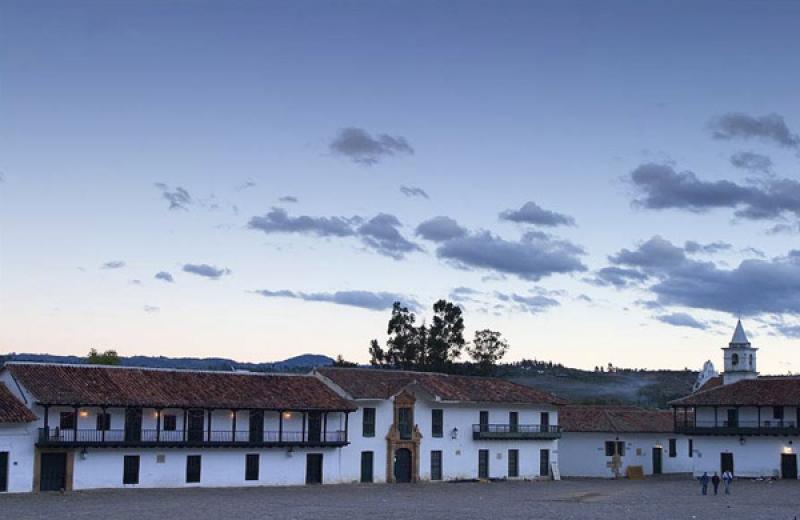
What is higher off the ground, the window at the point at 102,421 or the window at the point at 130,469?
the window at the point at 102,421

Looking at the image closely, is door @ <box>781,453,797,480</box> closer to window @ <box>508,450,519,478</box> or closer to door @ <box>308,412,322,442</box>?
window @ <box>508,450,519,478</box>

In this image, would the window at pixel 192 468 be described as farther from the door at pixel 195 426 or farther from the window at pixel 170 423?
the window at pixel 170 423

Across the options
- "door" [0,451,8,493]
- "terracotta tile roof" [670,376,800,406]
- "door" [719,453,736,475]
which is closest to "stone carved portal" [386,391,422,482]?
"terracotta tile roof" [670,376,800,406]

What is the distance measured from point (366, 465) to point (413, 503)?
1702 centimetres

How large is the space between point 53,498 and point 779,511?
2715 cm


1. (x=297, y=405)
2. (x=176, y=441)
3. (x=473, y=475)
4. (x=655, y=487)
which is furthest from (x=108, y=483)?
(x=655, y=487)

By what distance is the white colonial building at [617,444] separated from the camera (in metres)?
76.2

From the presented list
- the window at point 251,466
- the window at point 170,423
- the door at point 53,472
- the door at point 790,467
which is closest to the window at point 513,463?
the door at point 790,467

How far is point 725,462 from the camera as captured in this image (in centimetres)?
7194

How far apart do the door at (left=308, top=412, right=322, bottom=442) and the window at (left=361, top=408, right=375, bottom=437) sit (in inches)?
130

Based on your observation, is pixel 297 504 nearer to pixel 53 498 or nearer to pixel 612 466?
pixel 53 498

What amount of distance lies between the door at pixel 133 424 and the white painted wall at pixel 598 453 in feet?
103

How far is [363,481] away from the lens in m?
63.8

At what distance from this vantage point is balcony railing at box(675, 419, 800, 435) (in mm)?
69438
